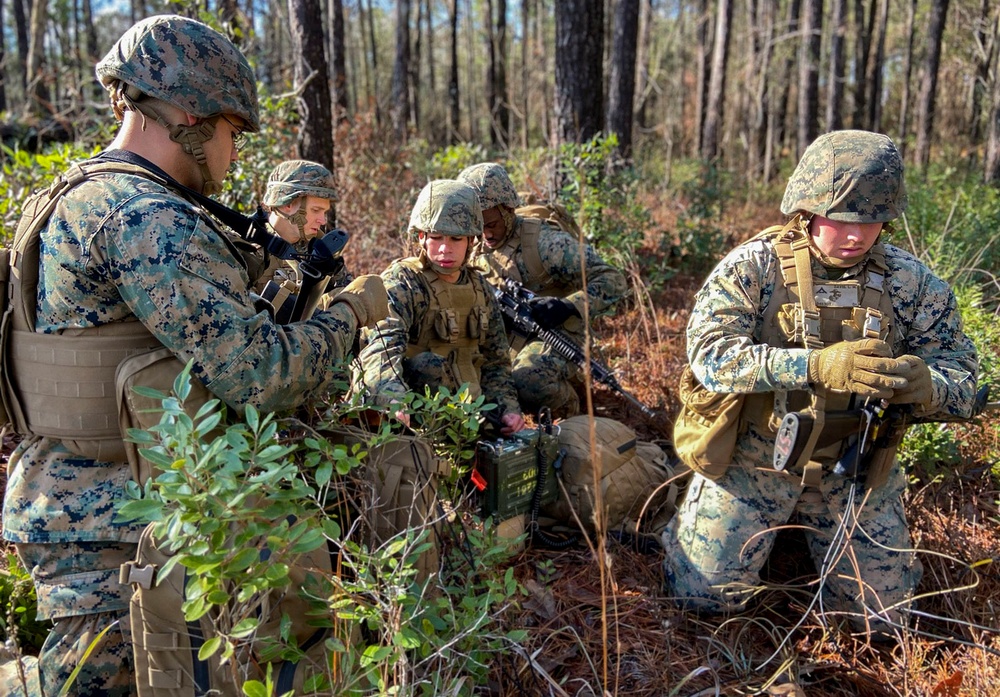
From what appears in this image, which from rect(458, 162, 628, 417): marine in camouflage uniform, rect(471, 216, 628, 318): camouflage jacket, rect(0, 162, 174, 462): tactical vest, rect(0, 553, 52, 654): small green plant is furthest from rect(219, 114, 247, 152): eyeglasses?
rect(471, 216, 628, 318): camouflage jacket

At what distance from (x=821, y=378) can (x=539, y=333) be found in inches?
89.6

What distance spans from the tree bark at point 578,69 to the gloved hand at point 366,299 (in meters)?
5.15

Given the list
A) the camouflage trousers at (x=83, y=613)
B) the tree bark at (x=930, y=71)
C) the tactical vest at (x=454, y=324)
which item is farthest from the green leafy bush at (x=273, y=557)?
the tree bark at (x=930, y=71)

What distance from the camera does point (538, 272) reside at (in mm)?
4977

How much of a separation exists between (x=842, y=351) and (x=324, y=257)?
6.04 feet

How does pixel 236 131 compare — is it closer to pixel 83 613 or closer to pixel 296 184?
pixel 83 613

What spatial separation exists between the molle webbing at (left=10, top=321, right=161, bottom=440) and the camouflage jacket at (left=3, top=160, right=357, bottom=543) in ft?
0.13

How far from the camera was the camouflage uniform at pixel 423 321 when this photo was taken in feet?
11.7

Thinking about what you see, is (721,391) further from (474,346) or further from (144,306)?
(144,306)

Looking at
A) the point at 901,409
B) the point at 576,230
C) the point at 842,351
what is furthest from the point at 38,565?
the point at 576,230

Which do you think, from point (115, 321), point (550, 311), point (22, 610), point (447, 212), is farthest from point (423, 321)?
point (22, 610)

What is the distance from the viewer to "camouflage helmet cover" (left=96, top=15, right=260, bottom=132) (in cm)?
197

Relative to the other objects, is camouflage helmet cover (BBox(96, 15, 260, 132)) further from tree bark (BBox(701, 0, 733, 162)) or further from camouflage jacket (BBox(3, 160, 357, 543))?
tree bark (BBox(701, 0, 733, 162))

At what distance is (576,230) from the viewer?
18.1 feet
